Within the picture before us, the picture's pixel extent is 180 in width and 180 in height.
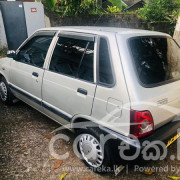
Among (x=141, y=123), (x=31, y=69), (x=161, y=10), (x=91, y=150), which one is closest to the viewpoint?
(x=141, y=123)

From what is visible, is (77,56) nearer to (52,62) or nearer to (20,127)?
(52,62)

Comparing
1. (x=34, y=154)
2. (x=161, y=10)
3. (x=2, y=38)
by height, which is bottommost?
(x=34, y=154)

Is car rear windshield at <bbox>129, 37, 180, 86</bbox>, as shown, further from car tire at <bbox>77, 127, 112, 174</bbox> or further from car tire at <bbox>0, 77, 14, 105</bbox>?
car tire at <bbox>0, 77, 14, 105</bbox>

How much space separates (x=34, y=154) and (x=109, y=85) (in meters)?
1.73

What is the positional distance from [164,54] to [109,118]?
1220 mm

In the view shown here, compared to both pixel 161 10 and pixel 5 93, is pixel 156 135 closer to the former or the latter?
pixel 5 93

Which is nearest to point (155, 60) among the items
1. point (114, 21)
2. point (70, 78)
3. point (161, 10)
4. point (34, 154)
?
point (70, 78)

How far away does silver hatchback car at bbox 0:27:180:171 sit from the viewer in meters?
2.17

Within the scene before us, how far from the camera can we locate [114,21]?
8.58m

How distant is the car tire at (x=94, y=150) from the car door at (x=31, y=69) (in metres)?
1.20

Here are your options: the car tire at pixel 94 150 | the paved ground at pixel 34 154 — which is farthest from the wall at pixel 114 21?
the car tire at pixel 94 150

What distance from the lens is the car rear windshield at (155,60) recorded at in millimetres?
2297

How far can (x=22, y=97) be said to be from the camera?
396cm

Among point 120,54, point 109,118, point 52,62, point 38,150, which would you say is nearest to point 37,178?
point 38,150
